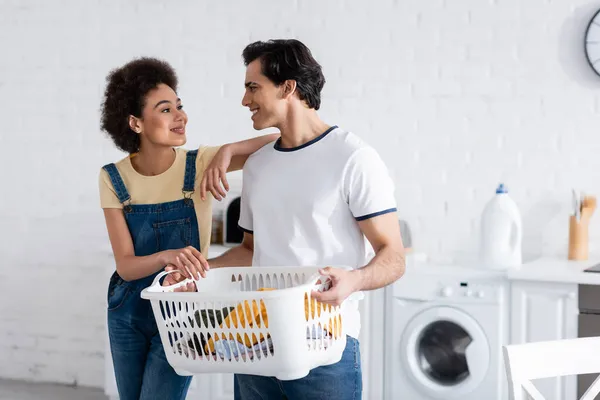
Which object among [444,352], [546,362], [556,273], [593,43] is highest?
[593,43]

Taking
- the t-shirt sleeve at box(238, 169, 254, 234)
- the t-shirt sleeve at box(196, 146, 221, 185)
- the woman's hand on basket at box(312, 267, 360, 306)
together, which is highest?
the t-shirt sleeve at box(196, 146, 221, 185)

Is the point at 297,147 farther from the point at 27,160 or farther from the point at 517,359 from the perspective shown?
the point at 27,160

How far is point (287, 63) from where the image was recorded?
5.94 ft

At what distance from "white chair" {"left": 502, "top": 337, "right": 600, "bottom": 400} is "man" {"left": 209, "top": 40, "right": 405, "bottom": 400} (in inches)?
11.9

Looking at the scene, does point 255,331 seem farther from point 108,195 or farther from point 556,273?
point 556,273

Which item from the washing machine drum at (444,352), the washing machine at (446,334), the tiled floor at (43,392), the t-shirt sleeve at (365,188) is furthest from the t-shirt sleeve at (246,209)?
the tiled floor at (43,392)

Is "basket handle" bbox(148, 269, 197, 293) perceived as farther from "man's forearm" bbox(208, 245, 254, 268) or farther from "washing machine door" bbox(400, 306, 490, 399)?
"washing machine door" bbox(400, 306, 490, 399)

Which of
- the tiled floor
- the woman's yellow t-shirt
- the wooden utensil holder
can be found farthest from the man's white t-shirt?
the tiled floor

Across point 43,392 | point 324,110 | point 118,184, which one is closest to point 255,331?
point 118,184

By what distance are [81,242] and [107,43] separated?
110cm

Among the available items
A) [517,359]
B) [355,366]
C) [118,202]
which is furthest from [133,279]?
[517,359]

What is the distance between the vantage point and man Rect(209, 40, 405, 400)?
5.69 ft

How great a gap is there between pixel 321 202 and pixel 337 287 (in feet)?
0.83

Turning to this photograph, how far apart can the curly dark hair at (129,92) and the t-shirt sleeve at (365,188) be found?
2.14 ft
